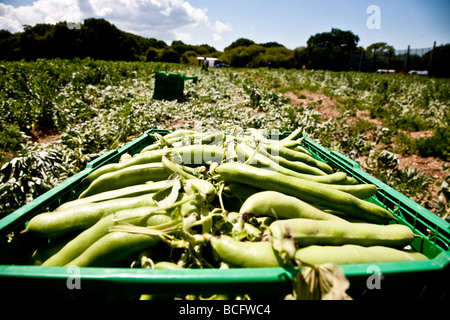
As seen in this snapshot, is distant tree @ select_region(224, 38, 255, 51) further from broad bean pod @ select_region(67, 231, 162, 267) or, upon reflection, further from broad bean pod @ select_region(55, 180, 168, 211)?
broad bean pod @ select_region(67, 231, 162, 267)

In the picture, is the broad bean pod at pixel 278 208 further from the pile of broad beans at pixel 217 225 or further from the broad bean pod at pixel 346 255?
the broad bean pod at pixel 346 255

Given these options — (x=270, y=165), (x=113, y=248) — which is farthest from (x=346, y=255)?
(x=113, y=248)

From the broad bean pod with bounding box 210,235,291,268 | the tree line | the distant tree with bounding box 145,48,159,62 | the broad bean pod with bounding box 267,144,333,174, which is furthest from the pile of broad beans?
the distant tree with bounding box 145,48,159,62


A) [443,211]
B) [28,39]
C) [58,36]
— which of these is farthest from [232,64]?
[443,211]

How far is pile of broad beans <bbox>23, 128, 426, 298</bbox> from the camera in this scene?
44.3 inches

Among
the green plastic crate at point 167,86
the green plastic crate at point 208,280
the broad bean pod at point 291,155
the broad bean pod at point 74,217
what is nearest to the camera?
the green plastic crate at point 208,280

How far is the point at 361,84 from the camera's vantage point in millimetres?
16656

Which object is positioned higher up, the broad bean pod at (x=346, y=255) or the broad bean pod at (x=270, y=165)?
the broad bean pod at (x=270, y=165)

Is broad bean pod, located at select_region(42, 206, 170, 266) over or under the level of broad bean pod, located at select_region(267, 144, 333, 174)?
under

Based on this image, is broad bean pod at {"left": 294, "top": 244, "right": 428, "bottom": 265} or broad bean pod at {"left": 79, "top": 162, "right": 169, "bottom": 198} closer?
broad bean pod at {"left": 294, "top": 244, "right": 428, "bottom": 265}

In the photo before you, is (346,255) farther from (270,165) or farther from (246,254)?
(270,165)

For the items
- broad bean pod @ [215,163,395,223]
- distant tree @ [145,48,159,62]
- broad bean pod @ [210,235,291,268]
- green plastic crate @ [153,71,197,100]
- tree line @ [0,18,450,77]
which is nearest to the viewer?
broad bean pod @ [210,235,291,268]

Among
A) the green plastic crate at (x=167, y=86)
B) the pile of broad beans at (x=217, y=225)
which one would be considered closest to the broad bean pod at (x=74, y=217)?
the pile of broad beans at (x=217, y=225)

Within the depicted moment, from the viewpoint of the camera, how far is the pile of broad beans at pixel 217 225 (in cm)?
113
